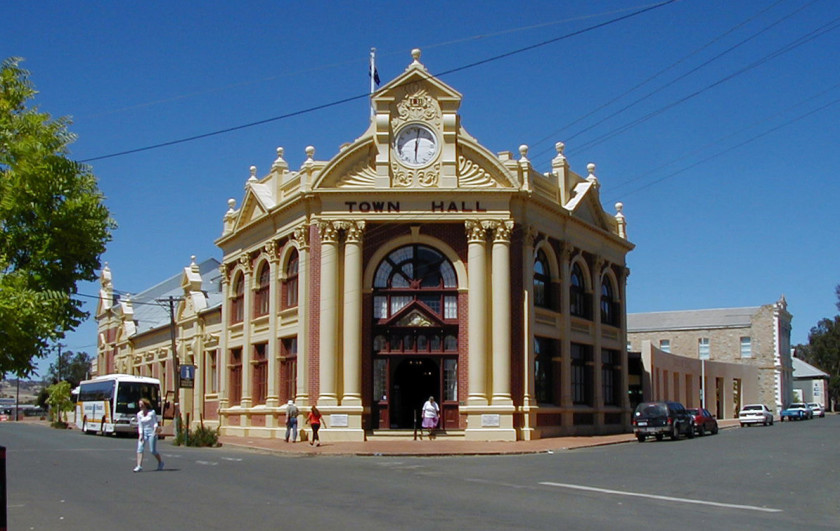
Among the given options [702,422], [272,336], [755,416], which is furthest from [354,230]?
[755,416]

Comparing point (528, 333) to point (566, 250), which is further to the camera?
point (566, 250)

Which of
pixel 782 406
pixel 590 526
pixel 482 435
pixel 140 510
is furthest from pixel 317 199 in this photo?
pixel 782 406

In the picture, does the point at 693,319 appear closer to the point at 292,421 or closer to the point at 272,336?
the point at 272,336

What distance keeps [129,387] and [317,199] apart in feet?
59.2

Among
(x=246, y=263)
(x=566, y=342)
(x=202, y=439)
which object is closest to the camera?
(x=202, y=439)

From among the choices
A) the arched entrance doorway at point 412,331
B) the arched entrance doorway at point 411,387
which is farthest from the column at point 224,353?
the arched entrance doorway at point 412,331

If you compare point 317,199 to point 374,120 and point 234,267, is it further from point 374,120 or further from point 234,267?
point 234,267

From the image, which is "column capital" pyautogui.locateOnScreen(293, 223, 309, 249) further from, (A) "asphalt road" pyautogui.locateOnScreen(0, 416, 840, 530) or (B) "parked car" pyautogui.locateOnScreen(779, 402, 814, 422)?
(B) "parked car" pyautogui.locateOnScreen(779, 402, 814, 422)

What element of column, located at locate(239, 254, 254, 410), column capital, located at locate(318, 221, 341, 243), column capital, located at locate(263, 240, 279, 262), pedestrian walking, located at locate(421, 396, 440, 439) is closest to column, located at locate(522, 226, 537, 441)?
pedestrian walking, located at locate(421, 396, 440, 439)

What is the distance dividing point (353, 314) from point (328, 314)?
3.02ft

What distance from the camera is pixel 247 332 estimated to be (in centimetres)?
4238

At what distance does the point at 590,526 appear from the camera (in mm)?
13016

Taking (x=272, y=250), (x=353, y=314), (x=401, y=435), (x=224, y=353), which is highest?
(x=272, y=250)

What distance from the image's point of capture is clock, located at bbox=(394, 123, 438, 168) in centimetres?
3603
